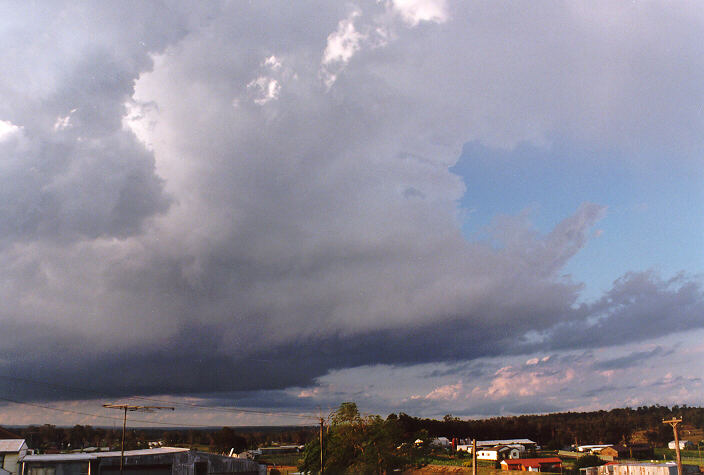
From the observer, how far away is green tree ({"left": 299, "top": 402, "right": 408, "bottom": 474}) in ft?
253

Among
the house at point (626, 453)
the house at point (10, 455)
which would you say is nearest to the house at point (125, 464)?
the house at point (10, 455)

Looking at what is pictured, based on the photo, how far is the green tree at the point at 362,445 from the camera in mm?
77250

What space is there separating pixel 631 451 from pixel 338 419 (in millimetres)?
96381

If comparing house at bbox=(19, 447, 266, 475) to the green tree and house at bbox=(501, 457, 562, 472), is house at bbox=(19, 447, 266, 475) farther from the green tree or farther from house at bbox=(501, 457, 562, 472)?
house at bbox=(501, 457, 562, 472)

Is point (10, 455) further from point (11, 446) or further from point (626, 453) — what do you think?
point (626, 453)

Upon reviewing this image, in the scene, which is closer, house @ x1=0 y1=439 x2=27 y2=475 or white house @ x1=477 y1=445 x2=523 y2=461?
house @ x1=0 y1=439 x2=27 y2=475

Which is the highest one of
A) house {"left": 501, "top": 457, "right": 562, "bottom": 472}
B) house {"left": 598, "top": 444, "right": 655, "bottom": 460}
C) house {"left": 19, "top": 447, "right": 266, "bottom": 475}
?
house {"left": 19, "top": 447, "right": 266, "bottom": 475}

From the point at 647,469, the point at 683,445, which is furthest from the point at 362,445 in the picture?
the point at 683,445

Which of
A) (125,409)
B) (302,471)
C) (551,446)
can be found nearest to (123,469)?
(125,409)

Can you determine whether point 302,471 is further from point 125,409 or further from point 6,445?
point 6,445

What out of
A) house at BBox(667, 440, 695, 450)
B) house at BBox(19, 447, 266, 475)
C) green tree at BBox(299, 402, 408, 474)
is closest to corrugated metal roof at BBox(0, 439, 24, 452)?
house at BBox(19, 447, 266, 475)

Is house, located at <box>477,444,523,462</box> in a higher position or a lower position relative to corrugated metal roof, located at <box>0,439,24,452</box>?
lower

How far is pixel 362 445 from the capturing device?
7806 cm

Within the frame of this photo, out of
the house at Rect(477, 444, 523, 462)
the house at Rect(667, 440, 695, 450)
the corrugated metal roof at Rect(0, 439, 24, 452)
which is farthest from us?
the house at Rect(667, 440, 695, 450)
